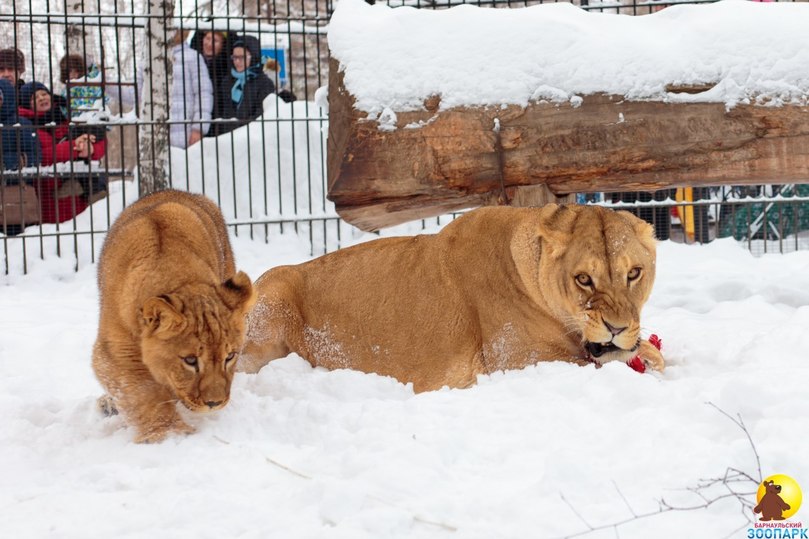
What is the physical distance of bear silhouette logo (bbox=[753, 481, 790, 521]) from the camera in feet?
8.73

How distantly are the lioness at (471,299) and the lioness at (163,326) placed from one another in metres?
1.03

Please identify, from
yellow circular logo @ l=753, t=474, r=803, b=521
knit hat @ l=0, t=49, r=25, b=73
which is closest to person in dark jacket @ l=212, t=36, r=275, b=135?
knit hat @ l=0, t=49, r=25, b=73

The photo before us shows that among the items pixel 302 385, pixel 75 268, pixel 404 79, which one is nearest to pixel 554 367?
pixel 302 385

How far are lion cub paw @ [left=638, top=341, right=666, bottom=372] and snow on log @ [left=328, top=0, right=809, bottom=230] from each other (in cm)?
137

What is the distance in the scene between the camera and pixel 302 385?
494 cm

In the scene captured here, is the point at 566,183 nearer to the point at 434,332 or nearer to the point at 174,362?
the point at 434,332

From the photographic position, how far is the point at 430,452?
134 inches

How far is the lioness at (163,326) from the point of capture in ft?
13.2

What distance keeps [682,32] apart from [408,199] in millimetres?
2073

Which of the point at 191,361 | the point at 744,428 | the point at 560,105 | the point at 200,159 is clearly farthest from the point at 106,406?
the point at 200,159

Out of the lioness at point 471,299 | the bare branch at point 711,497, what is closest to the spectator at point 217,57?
the lioness at point 471,299

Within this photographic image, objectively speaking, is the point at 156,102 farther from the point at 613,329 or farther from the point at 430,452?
the point at 430,452

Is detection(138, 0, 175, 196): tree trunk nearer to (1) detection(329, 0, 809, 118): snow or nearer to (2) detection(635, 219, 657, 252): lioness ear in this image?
(1) detection(329, 0, 809, 118): snow

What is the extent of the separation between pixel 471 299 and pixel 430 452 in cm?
195
